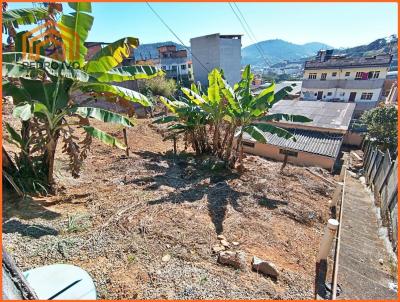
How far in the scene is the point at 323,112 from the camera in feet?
57.3

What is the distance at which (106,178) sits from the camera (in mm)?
6824

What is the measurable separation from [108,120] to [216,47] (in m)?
33.5

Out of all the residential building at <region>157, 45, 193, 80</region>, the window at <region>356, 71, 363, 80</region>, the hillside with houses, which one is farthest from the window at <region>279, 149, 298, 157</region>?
the residential building at <region>157, 45, 193, 80</region>

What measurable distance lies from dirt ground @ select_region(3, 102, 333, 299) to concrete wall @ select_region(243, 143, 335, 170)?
491cm

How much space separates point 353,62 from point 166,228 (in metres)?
34.0

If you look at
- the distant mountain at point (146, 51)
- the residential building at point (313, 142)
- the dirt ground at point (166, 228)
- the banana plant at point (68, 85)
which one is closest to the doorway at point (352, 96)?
the residential building at point (313, 142)

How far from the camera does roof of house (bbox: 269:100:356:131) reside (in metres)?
15.2

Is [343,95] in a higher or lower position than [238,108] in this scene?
higher

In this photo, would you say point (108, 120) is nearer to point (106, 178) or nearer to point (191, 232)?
point (106, 178)

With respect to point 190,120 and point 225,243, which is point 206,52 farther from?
point 225,243

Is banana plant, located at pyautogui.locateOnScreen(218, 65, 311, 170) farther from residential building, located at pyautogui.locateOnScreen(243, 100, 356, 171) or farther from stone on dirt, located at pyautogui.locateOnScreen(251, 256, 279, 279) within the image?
stone on dirt, located at pyautogui.locateOnScreen(251, 256, 279, 279)

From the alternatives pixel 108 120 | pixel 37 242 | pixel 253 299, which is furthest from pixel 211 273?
pixel 108 120

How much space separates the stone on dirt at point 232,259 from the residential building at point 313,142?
8.29 meters

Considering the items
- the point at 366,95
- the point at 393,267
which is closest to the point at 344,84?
the point at 366,95
